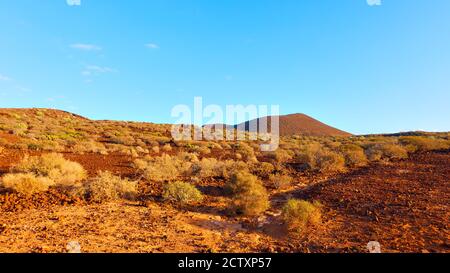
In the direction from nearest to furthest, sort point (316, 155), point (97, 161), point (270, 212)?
point (270, 212)
point (97, 161)
point (316, 155)

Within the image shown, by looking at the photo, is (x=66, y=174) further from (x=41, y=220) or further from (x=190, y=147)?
(x=190, y=147)

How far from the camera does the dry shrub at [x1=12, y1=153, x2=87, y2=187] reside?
9.45 m

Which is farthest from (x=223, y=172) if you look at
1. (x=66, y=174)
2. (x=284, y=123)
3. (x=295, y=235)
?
(x=284, y=123)

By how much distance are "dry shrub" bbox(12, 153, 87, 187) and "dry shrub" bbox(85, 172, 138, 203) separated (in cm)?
83

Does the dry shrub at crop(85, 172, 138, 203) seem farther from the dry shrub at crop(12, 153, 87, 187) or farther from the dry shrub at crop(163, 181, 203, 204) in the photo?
the dry shrub at crop(163, 181, 203, 204)

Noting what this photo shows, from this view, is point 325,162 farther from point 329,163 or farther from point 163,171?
point 163,171

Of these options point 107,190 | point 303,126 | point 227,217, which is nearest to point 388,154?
point 227,217

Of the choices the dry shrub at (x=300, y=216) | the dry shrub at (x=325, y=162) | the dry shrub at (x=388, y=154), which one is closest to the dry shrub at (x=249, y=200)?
the dry shrub at (x=300, y=216)

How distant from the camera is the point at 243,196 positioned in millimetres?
8555

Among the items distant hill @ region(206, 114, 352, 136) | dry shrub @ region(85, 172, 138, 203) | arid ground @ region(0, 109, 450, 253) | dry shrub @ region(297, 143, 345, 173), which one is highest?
distant hill @ region(206, 114, 352, 136)

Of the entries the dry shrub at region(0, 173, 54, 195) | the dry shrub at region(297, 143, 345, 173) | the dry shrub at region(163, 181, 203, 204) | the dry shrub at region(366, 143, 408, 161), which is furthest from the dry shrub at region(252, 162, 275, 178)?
the dry shrub at region(0, 173, 54, 195)

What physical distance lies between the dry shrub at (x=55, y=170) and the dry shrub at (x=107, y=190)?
0.83 m

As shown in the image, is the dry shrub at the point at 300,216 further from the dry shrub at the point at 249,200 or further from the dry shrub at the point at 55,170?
the dry shrub at the point at 55,170
